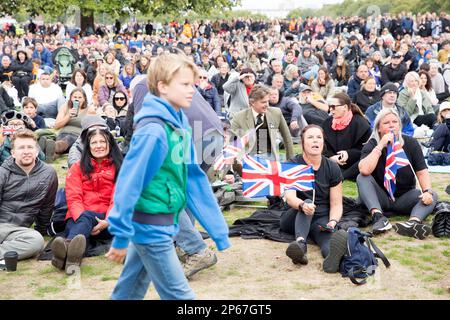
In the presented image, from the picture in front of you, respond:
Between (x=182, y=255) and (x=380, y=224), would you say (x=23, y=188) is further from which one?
(x=380, y=224)

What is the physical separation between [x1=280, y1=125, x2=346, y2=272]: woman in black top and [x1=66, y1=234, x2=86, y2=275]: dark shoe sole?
5.95 ft

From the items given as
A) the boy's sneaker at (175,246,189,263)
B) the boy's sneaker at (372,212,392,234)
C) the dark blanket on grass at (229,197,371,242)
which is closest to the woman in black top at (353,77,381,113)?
the dark blanket on grass at (229,197,371,242)

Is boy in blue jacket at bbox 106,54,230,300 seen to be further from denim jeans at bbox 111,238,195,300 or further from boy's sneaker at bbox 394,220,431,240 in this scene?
boy's sneaker at bbox 394,220,431,240

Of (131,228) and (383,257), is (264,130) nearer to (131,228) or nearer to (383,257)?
(383,257)

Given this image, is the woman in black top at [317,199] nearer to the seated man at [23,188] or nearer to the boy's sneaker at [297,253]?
the boy's sneaker at [297,253]

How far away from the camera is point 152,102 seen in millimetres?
3885

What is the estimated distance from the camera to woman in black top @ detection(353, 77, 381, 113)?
1295 centimetres

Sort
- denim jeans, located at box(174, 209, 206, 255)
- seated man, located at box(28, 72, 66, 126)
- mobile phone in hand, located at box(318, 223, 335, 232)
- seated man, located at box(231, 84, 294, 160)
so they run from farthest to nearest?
seated man, located at box(28, 72, 66, 126) < seated man, located at box(231, 84, 294, 160) < mobile phone in hand, located at box(318, 223, 335, 232) < denim jeans, located at box(174, 209, 206, 255)

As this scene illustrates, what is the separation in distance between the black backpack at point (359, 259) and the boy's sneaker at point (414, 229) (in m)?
1.10

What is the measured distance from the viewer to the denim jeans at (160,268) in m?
3.84

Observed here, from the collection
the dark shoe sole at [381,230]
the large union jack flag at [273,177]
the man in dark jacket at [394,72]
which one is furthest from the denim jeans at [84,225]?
the man in dark jacket at [394,72]

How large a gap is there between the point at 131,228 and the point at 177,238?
221 cm

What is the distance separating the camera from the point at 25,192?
6.86m

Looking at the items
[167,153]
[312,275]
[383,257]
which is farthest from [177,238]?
[167,153]
